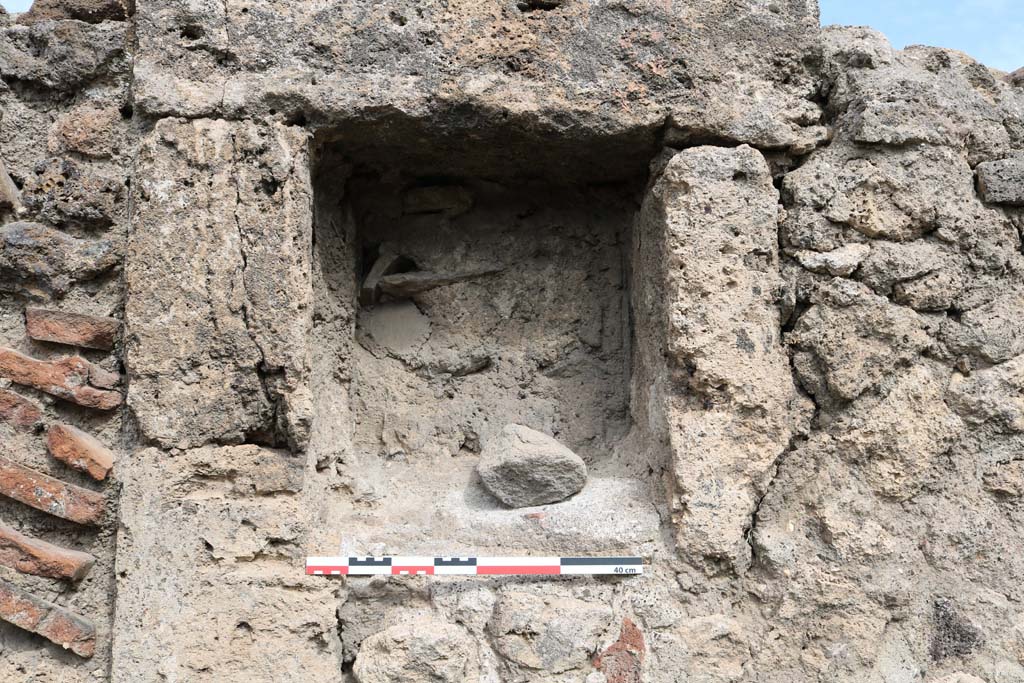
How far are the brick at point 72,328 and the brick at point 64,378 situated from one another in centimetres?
5

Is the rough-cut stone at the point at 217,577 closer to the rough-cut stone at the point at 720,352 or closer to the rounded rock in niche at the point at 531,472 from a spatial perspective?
the rounded rock in niche at the point at 531,472

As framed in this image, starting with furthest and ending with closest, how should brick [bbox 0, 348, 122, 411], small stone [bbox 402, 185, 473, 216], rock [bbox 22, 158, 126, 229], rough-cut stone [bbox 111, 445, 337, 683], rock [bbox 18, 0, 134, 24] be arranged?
small stone [bbox 402, 185, 473, 216], rock [bbox 18, 0, 134, 24], rock [bbox 22, 158, 126, 229], brick [bbox 0, 348, 122, 411], rough-cut stone [bbox 111, 445, 337, 683]

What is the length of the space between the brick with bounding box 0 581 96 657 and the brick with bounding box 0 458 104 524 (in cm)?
18

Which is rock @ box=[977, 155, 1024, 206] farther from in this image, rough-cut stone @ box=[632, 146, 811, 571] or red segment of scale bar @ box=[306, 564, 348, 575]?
red segment of scale bar @ box=[306, 564, 348, 575]

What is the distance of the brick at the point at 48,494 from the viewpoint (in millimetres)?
1855

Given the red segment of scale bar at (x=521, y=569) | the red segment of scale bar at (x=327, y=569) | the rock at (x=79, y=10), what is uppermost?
the rock at (x=79, y=10)

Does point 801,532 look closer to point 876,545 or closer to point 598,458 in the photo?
point 876,545

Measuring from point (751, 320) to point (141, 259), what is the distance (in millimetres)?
1402

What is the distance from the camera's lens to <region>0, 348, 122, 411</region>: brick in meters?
1.91

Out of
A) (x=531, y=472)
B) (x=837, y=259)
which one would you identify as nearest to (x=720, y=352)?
(x=837, y=259)

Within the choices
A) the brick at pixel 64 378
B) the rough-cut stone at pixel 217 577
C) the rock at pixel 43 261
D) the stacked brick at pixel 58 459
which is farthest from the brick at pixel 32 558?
the rock at pixel 43 261

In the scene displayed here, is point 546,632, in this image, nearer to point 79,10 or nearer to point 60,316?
point 60,316

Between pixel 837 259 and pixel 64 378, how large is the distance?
71.3 inches

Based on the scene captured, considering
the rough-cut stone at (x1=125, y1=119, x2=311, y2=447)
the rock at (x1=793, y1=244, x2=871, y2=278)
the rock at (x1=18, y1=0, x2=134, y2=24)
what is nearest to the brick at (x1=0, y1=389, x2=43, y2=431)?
the rough-cut stone at (x1=125, y1=119, x2=311, y2=447)
